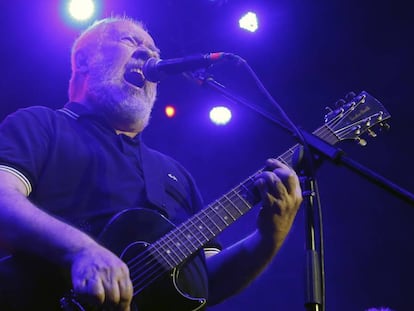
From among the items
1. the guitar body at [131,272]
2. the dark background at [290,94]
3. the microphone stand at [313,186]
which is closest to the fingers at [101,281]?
the guitar body at [131,272]

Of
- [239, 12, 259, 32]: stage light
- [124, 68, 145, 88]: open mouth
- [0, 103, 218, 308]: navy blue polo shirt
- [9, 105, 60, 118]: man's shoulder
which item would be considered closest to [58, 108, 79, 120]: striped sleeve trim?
[0, 103, 218, 308]: navy blue polo shirt

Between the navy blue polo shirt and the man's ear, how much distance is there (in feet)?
1.64

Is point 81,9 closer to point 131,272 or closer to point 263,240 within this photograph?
point 263,240

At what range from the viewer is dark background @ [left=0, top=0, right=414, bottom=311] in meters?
4.04

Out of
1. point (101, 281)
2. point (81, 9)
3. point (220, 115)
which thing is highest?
point (81, 9)

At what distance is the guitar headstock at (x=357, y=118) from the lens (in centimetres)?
236

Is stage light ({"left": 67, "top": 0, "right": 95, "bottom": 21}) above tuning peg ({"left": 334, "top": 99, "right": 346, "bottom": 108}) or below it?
above

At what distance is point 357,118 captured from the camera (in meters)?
2.39

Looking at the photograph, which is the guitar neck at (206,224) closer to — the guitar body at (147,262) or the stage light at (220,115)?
the guitar body at (147,262)

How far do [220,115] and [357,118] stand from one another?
2.38m

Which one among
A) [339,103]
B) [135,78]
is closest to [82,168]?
[135,78]

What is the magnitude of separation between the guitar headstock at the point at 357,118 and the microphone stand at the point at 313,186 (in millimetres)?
670

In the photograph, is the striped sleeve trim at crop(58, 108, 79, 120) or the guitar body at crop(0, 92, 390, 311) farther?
the striped sleeve trim at crop(58, 108, 79, 120)

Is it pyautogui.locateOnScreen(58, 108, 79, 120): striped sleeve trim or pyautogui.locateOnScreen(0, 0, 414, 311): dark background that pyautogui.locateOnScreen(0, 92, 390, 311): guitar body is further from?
pyautogui.locateOnScreen(0, 0, 414, 311): dark background
